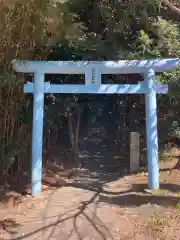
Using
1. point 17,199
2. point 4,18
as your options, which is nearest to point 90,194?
point 17,199

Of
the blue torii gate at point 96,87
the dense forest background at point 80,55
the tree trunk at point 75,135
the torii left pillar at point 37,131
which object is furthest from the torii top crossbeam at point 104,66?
the tree trunk at point 75,135

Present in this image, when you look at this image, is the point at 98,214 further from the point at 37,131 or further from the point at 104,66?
the point at 104,66

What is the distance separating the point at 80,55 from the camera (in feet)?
18.9

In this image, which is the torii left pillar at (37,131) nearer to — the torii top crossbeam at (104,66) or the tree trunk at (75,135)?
the torii top crossbeam at (104,66)

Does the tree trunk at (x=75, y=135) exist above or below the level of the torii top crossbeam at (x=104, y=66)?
below

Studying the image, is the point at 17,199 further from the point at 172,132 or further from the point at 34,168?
the point at 172,132

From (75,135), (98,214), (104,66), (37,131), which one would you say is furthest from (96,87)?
(75,135)

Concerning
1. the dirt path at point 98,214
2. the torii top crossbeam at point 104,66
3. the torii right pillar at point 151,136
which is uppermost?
the torii top crossbeam at point 104,66

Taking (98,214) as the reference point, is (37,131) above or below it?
above

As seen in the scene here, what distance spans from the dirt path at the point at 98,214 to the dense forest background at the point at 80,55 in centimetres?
72

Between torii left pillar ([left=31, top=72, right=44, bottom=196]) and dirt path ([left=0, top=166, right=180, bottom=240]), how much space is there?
7.2 inches

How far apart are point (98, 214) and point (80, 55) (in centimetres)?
219

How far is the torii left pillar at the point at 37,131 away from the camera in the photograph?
5023mm

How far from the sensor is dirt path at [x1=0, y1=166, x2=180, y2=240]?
13.6ft
